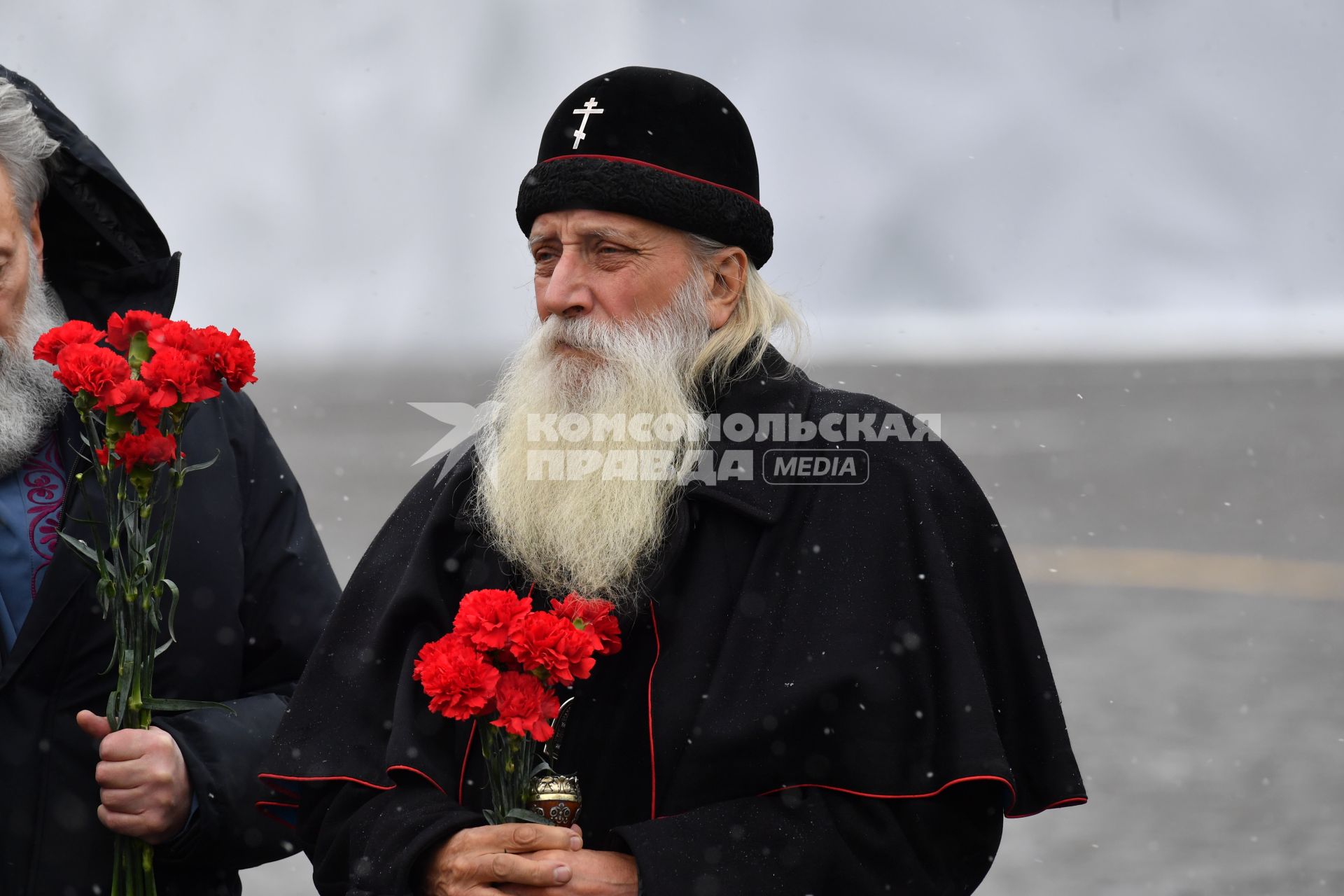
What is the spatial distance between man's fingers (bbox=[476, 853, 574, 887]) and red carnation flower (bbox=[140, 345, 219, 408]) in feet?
3.10

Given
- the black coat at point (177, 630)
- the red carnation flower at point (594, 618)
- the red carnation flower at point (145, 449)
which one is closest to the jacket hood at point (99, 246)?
the black coat at point (177, 630)

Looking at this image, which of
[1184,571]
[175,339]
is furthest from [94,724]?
[1184,571]

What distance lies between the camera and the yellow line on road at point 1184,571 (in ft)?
41.5

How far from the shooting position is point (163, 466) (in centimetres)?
307

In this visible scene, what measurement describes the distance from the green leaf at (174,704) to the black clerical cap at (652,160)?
1087 mm

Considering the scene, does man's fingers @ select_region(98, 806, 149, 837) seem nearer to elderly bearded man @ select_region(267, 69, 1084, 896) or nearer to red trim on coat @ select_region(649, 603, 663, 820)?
elderly bearded man @ select_region(267, 69, 1084, 896)

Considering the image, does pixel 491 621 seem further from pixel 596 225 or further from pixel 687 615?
pixel 596 225

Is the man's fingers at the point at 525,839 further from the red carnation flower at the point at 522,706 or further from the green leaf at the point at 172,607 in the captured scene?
the green leaf at the point at 172,607

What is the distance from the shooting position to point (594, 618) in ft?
8.81

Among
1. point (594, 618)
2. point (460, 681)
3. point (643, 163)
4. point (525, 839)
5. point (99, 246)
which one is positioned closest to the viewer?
point (460, 681)

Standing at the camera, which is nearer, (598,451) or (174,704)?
(174,704)

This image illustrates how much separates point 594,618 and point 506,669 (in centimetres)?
20

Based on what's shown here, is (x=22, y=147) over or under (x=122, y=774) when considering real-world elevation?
over

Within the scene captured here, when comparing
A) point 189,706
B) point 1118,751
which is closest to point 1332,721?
point 1118,751
